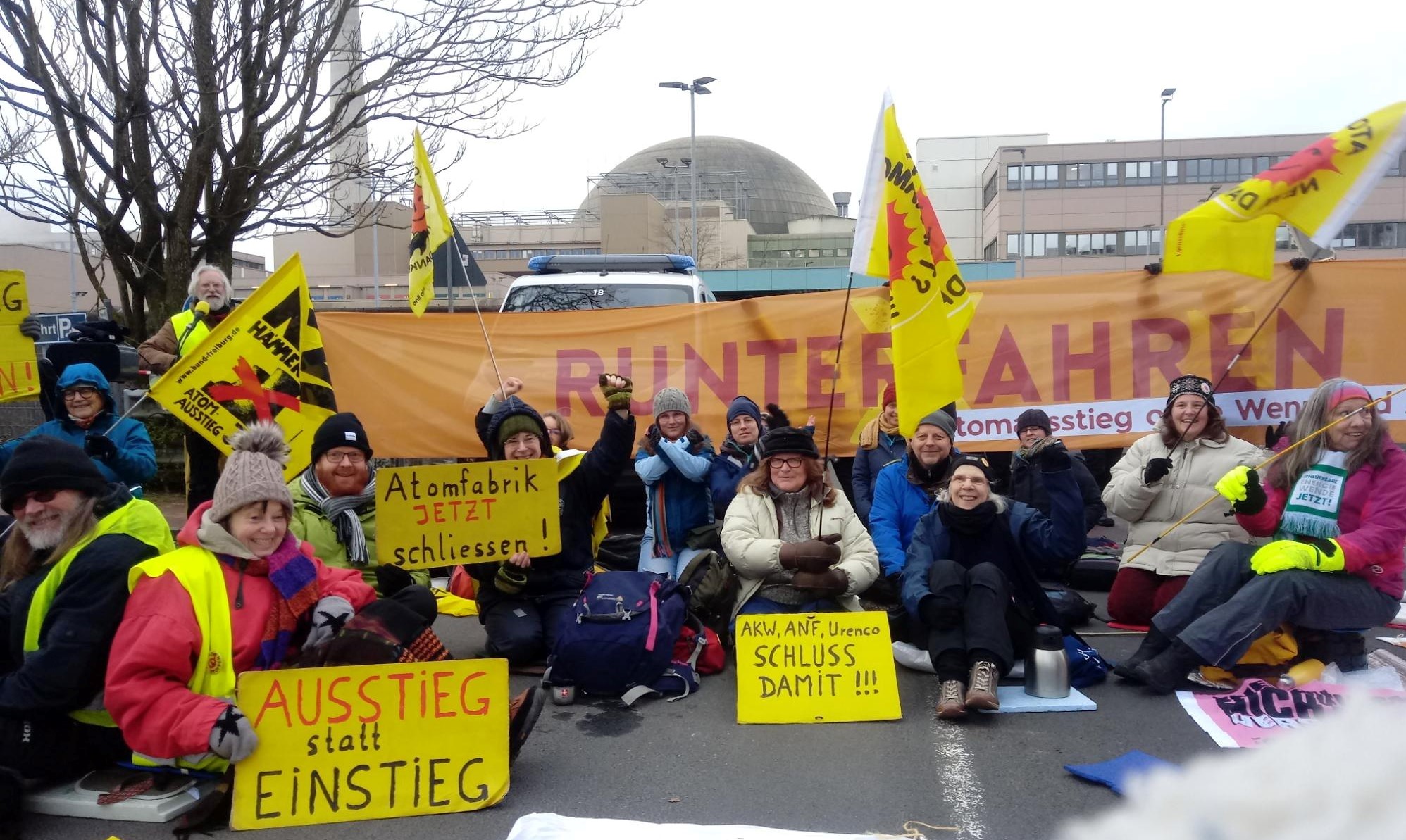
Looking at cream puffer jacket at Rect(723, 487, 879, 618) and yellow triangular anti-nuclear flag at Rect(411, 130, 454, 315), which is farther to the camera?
yellow triangular anti-nuclear flag at Rect(411, 130, 454, 315)

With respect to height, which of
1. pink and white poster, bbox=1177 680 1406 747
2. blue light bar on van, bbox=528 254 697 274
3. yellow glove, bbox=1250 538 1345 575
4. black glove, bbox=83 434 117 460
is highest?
blue light bar on van, bbox=528 254 697 274

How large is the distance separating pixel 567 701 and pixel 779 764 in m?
1.23

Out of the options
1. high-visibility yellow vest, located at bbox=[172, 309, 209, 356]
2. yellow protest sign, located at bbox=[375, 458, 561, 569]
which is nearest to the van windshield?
high-visibility yellow vest, located at bbox=[172, 309, 209, 356]

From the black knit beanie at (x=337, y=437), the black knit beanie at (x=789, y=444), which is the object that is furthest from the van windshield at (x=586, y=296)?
the black knit beanie at (x=337, y=437)

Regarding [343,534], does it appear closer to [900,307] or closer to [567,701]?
[567,701]

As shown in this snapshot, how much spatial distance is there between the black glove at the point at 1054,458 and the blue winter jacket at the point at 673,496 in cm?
191

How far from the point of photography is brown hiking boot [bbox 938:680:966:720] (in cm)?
444

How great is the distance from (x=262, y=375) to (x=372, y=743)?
2688mm

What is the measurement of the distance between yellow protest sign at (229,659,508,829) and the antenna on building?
61240 millimetres

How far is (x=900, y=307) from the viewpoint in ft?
16.9

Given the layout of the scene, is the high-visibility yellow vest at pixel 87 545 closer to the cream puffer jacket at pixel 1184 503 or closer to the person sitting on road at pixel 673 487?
the person sitting on road at pixel 673 487

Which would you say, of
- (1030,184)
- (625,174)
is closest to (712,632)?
(1030,184)

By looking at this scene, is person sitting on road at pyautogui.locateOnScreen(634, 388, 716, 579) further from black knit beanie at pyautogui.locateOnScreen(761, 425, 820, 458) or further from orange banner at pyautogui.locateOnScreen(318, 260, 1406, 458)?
orange banner at pyautogui.locateOnScreen(318, 260, 1406, 458)

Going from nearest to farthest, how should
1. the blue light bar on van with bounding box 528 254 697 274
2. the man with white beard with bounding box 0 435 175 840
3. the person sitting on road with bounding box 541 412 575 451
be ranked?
1. the man with white beard with bounding box 0 435 175 840
2. the person sitting on road with bounding box 541 412 575 451
3. the blue light bar on van with bounding box 528 254 697 274
